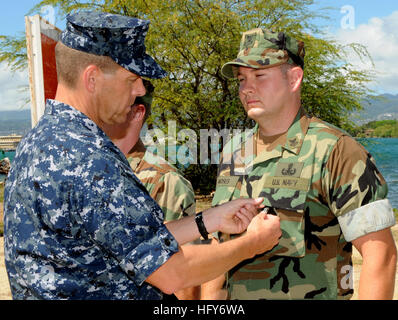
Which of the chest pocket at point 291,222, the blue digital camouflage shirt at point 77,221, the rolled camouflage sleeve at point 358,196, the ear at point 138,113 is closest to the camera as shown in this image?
the blue digital camouflage shirt at point 77,221

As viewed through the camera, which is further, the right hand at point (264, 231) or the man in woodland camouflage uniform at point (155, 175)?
the man in woodland camouflage uniform at point (155, 175)

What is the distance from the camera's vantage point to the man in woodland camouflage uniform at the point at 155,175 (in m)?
2.87

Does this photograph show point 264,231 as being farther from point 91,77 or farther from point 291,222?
point 91,77

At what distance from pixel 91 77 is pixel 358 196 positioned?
143cm

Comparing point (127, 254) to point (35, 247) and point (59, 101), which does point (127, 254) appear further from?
point (59, 101)

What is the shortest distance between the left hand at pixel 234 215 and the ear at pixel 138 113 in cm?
91

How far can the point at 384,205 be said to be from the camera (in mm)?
2326

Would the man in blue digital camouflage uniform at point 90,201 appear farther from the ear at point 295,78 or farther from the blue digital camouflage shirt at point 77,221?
the ear at point 295,78

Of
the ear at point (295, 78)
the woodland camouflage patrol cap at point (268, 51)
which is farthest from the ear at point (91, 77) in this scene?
the ear at point (295, 78)

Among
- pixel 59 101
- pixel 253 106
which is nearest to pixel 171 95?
pixel 253 106

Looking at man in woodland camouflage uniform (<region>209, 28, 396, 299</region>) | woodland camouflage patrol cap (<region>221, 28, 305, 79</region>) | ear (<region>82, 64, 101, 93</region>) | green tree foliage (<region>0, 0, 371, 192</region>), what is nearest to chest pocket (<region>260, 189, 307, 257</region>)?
man in woodland camouflage uniform (<region>209, 28, 396, 299</region>)

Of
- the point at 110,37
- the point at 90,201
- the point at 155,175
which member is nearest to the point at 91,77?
the point at 110,37
